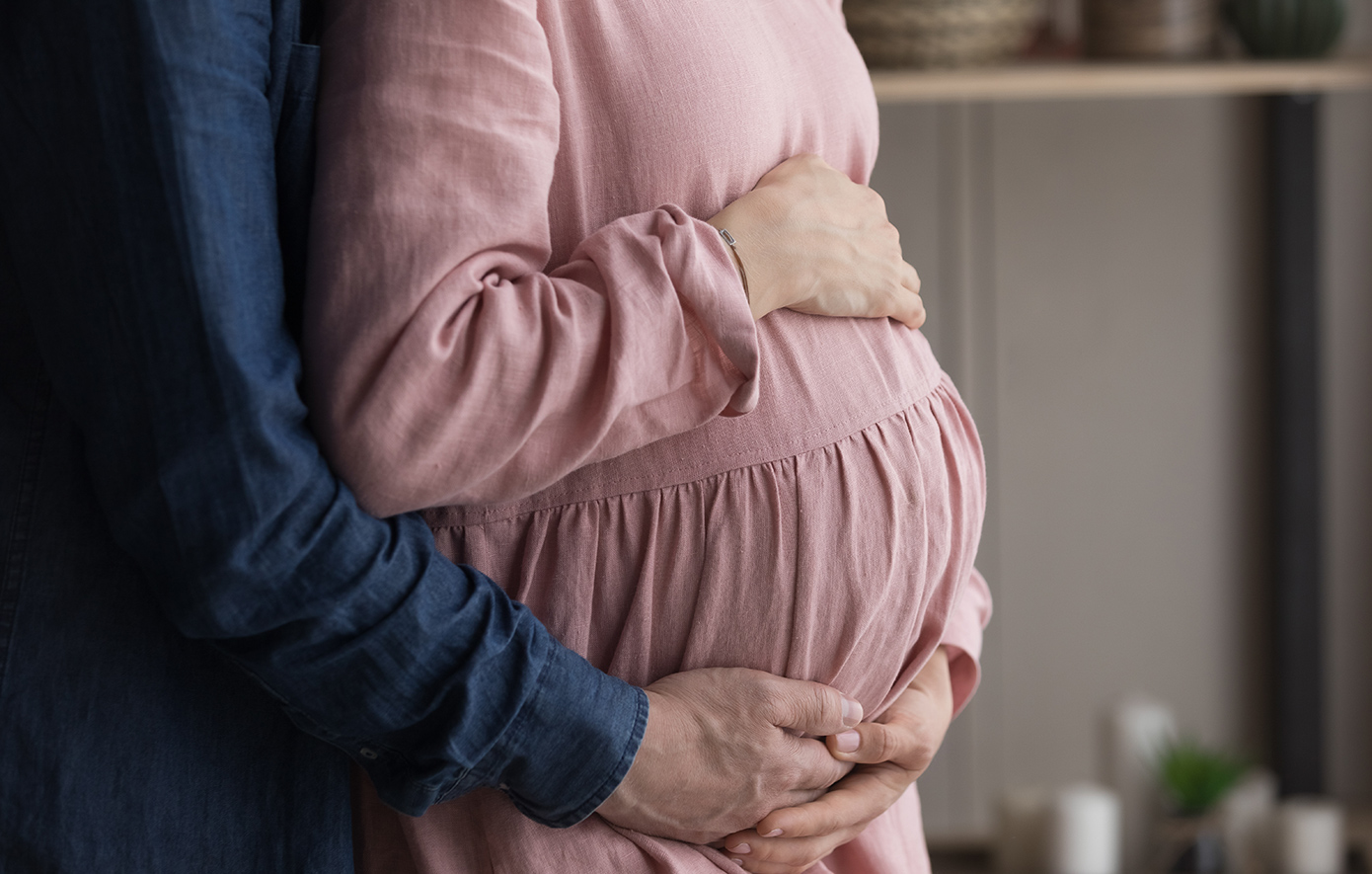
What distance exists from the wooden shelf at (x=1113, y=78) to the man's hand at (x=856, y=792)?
3.89 ft

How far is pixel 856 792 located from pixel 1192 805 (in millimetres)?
1506

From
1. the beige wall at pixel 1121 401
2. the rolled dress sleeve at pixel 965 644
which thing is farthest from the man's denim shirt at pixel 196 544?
the beige wall at pixel 1121 401

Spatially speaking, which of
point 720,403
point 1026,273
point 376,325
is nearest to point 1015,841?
point 1026,273

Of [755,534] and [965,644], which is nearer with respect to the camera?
[755,534]

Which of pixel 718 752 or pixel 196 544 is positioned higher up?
pixel 196 544

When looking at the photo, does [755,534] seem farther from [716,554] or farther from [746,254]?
[746,254]

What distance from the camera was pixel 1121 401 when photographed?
210cm

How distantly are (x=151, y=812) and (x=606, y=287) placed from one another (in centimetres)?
34

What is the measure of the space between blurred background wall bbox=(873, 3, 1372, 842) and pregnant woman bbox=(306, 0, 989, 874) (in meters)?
1.42

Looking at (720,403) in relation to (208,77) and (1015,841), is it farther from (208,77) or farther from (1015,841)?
(1015,841)

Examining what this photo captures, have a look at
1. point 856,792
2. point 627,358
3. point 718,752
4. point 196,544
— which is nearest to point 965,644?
point 856,792

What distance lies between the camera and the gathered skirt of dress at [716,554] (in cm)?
61

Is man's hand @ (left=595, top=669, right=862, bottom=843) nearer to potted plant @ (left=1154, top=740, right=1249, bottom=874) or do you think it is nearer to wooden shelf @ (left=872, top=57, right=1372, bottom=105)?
wooden shelf @ (left=872, top=57, right=1372, bottom=105)

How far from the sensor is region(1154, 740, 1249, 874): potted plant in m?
1.89
